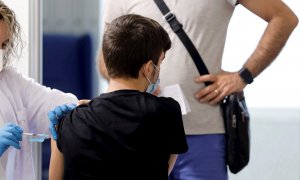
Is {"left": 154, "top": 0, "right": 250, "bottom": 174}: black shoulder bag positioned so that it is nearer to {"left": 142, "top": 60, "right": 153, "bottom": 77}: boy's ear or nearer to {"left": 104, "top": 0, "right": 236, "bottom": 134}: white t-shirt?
{"left": 104, "top": 0, "right": 236, "bottom": 134}: white t-shirt

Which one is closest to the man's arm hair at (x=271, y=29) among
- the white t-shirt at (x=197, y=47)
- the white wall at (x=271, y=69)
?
the white t-shirt at (x=197, y=47)

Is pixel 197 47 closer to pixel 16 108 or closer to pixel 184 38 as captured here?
pixel 184 38

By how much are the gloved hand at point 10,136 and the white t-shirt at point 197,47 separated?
47cm

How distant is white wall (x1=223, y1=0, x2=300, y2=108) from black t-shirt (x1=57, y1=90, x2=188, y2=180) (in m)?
1.29

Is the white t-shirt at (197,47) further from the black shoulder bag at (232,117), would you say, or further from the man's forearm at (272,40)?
the man's forearm at (272,40)

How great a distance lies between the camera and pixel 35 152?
203cm

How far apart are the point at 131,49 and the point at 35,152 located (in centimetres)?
104

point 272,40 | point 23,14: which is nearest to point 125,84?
point 272,40

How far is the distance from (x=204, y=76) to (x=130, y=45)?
1.51 ft

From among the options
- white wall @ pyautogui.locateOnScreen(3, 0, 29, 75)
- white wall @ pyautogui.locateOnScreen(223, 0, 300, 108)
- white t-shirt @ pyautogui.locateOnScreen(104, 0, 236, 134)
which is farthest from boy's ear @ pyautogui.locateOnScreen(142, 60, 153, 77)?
white wall @ pyautogui.locateOnScreen(223, 0, 300, 108)

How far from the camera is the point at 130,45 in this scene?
45.5 inches

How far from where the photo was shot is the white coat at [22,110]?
1.51 m

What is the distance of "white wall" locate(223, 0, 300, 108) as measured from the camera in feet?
7.80

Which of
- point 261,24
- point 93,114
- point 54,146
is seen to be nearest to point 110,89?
point 93,114
